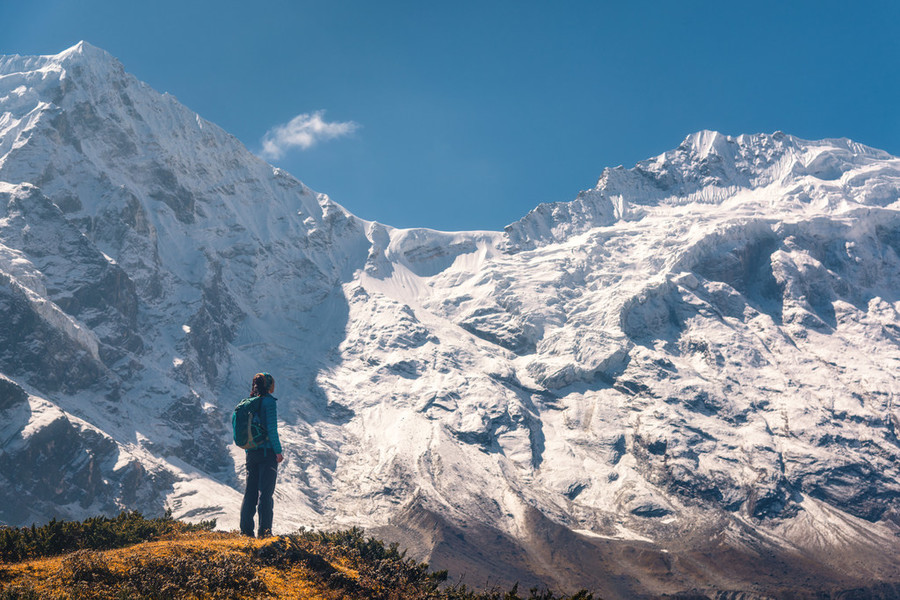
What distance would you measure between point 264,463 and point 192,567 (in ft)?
27.4

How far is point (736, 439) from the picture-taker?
635 feet

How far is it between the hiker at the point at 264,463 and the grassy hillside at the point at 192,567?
158 centimetres

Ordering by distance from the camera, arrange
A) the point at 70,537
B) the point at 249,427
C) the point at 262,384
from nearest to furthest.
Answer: the point at 70,537
the point at 249,427
the point at 262,384

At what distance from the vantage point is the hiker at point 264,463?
26844mm

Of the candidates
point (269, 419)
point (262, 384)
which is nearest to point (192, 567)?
point (269, 419)

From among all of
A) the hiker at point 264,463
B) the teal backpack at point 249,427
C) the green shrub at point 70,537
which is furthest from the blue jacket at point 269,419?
the green shrub at point 70,537

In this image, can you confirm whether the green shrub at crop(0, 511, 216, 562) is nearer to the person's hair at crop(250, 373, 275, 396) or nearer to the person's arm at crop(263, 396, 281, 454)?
the person's arm at crop(263, 396, 281, 454)

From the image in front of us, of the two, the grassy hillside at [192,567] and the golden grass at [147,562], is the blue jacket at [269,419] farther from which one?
the golden grass at [147,562]

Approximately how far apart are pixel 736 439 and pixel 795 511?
22529 millimetres

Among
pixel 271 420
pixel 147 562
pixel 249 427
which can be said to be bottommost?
pixel 147 562

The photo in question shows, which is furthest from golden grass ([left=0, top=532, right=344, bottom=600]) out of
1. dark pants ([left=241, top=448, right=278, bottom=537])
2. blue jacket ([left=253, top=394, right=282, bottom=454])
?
blue jacket ([left=253, top=394, right=282, bottom=454])

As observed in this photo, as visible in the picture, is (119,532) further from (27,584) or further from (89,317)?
(89,317)

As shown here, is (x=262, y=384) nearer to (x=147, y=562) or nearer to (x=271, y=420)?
(x=271, y=420)

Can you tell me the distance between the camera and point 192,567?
19.0 m
